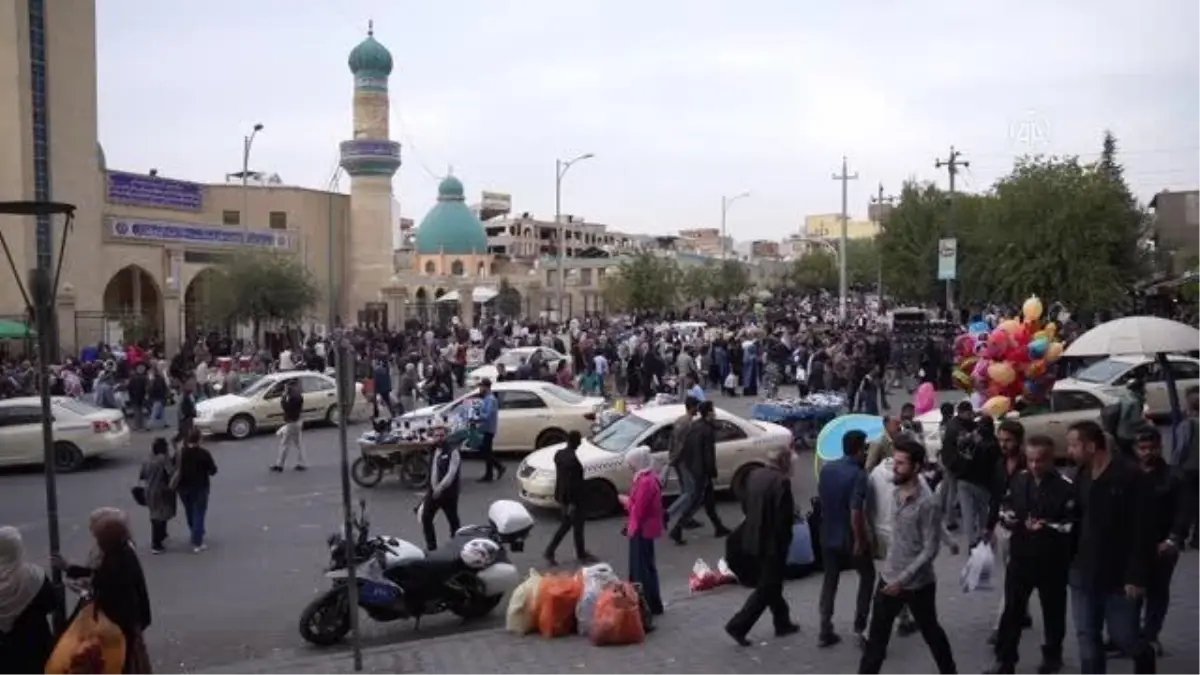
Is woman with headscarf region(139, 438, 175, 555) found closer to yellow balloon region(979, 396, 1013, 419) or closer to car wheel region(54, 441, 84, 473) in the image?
car wheel region(54, 441, 84, 473)

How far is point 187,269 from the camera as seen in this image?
143 ft

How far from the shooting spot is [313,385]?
2202cm

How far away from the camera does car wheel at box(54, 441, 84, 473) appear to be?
56.7 ft

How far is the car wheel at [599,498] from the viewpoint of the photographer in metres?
13.1

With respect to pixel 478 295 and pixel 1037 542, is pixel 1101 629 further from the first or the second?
pixel 478 295

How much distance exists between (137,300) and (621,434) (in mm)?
36101

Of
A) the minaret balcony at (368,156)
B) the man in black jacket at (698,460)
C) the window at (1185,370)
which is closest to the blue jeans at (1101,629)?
the man in black jacket at (698,460)

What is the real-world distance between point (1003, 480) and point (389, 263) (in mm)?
52282

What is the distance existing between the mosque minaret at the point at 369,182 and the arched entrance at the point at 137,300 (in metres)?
12.5

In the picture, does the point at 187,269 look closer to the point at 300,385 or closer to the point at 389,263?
the point at 389,263

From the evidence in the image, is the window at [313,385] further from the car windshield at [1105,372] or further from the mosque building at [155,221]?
the car windshield at [1105,372]

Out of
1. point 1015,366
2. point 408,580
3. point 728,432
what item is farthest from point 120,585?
point 1015,366

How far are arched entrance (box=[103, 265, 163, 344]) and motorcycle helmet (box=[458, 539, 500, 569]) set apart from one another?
3338 centimetres

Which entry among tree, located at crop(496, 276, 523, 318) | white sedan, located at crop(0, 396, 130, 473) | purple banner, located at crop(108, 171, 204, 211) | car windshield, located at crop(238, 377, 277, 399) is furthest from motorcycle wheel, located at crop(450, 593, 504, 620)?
tree, located at crop(496, 276, 523, 318)
